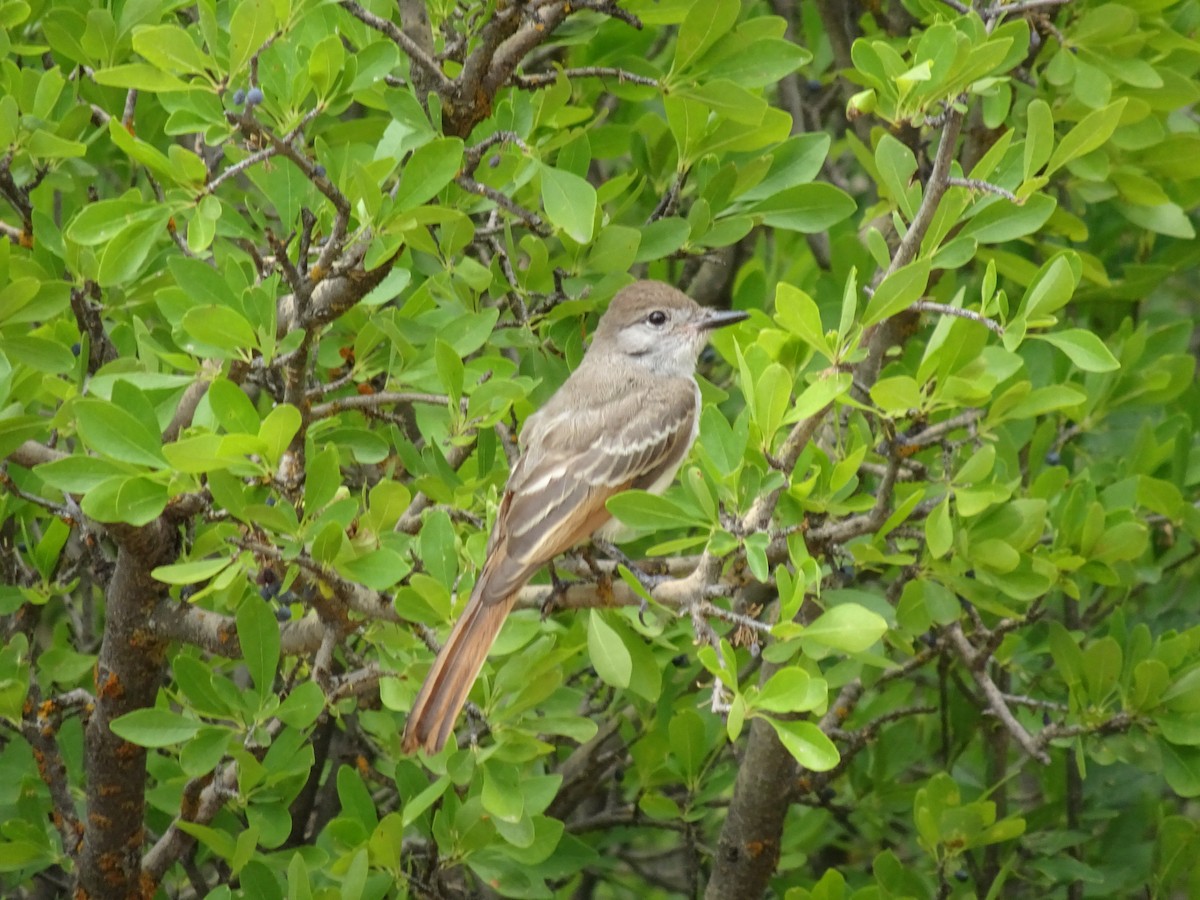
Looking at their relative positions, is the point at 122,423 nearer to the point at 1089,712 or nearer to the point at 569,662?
the point at 569,662

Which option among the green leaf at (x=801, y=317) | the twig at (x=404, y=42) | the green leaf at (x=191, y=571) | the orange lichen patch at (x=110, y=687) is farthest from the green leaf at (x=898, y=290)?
the orange lichen patch at (x=110, y=687)

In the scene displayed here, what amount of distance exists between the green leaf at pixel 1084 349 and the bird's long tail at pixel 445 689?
1483 millimetres

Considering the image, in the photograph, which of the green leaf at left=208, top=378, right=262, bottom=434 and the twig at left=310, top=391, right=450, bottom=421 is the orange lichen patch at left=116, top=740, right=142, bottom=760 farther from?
the green leaf at left=208, top=378, right=262, bottom=434

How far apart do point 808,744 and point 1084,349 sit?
1135 millimetres

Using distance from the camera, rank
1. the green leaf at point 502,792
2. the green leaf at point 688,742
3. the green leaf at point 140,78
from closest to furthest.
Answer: the green leaf at point 140,78 → the green leaf at point 502,792 → the green leaf at point 688,742

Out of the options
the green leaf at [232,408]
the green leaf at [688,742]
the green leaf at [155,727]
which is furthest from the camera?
the green leaf at [688,742]

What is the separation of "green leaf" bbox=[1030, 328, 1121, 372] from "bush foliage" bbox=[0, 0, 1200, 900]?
10mm

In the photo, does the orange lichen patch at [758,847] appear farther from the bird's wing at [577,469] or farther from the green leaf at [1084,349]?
the green leaf at [1084,349]

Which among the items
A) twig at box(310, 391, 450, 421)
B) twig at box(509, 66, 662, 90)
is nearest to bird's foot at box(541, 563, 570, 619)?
twig at box(310, 391, 450, 421)

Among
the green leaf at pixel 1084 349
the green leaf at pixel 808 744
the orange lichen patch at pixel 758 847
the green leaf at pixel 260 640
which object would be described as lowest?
the orange lichen patch at pixel 758 847

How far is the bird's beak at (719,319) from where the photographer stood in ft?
16.3

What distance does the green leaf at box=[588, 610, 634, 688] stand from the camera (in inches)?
139

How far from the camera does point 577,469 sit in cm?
469

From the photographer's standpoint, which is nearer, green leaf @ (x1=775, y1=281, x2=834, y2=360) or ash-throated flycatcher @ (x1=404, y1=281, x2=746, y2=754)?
green leaf @ (x1=775, y1=281, x2=834, y2=360)
